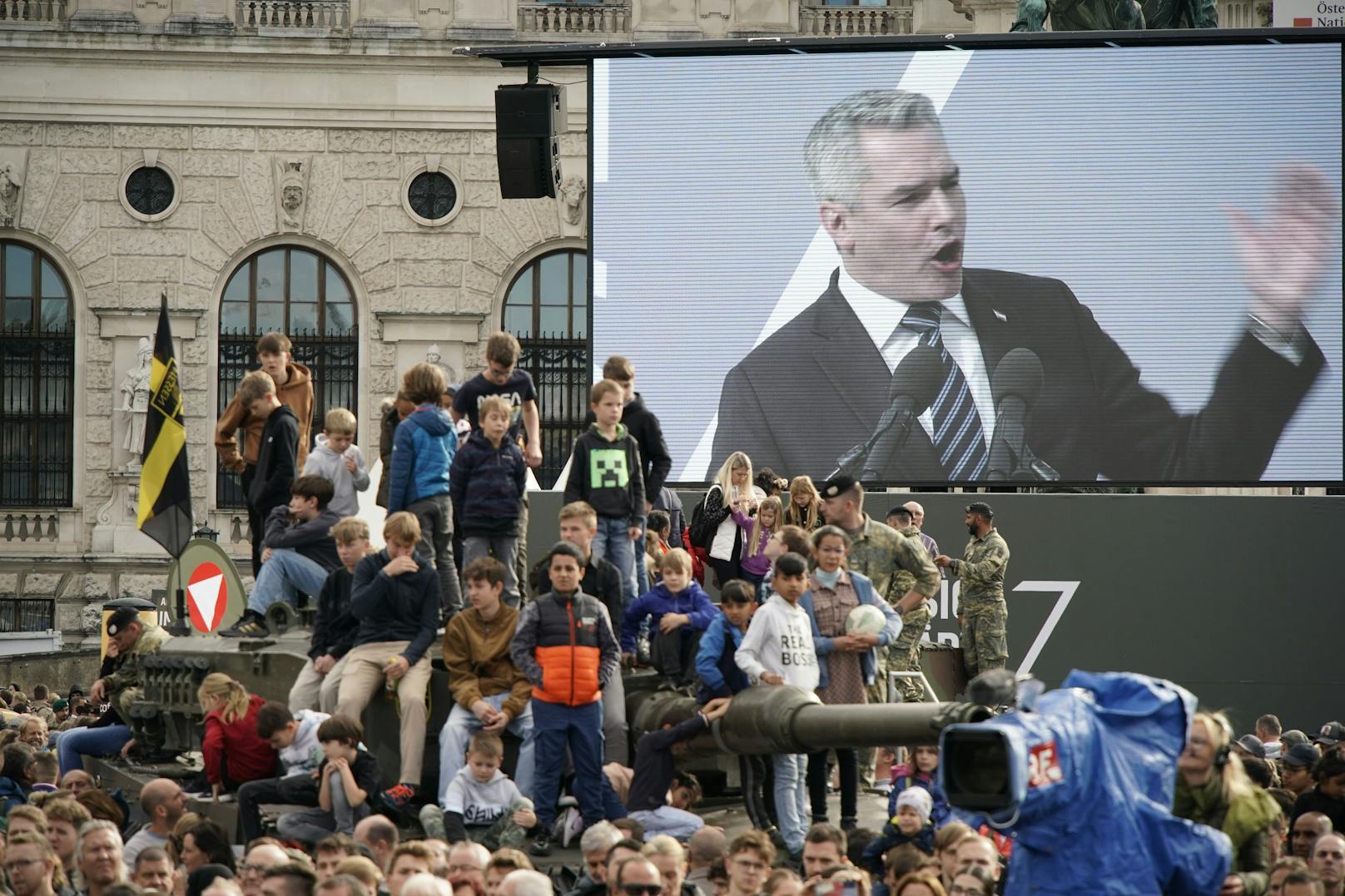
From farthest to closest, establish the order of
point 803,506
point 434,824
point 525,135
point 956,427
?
point 525,135
point 956,427
point 803,506
point 434,824

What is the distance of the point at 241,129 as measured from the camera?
111ft

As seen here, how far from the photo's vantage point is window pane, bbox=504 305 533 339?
34.3 metres

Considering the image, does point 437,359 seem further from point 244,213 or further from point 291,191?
point 244,213

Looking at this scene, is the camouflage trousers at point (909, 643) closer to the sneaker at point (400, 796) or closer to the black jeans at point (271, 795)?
the sneaker at point (400, 796)

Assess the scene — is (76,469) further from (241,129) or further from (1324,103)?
(1324,103)

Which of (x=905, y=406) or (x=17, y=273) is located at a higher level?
(x=17, y=273)

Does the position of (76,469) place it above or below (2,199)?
below

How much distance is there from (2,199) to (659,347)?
1823 cm

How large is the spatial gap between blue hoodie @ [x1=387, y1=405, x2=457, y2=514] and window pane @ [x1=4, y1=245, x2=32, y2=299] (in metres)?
22.9

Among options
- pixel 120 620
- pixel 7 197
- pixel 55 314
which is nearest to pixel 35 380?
pixel 55 314

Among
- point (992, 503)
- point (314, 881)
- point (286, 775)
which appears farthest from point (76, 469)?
point (314, 881)

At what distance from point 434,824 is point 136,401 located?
23597 mm

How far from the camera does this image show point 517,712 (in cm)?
1129

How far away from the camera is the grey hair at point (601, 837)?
32.1 feet
